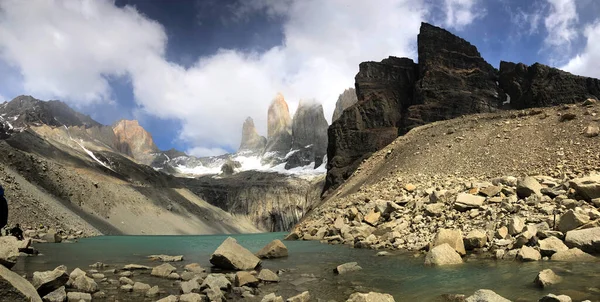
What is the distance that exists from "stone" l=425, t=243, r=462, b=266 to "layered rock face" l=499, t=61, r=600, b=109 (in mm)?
78385

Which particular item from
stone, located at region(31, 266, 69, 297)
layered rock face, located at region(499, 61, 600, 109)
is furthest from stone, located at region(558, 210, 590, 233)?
layered rock face, located at region(499, 61, 600, 109)

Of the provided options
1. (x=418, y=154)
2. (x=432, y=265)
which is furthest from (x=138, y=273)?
(x=418, y=154)

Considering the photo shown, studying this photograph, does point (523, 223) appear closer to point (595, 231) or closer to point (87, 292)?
point (595, 231)

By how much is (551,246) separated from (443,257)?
3.54 meters

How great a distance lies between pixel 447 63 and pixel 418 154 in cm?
5818

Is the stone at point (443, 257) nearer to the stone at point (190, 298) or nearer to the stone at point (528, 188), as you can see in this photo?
the stone at point (528, 188)

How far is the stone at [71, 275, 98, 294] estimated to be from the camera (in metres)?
10.5

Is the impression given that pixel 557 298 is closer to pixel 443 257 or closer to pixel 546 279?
pixel 546 279

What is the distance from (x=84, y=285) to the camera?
34.7 ft

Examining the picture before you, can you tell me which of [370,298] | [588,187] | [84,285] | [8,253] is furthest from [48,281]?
[588,187]

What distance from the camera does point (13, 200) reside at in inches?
1773

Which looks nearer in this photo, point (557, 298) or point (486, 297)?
point (557, 298)

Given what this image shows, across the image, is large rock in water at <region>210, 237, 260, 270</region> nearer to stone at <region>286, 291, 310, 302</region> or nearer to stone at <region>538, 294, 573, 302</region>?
stone at <region>286, 291, 310, 302</region>

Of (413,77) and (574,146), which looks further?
(413,77)
